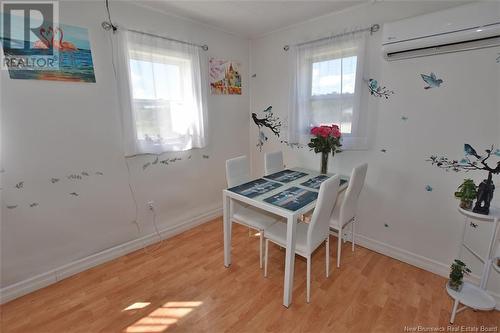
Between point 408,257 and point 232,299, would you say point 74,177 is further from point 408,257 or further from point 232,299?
point 408,257

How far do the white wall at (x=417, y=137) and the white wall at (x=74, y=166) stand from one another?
1846mm

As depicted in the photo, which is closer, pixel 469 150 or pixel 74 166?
pixel 469 150

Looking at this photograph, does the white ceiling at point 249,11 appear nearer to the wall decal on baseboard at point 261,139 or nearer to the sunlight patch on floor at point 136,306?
the wall decal on baseboard at point 261,139

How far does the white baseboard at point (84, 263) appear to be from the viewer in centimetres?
181

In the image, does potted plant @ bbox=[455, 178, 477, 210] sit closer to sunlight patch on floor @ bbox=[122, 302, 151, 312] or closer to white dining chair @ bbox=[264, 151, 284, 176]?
white dining chair @ bbox=[264, 151, 284, 176]

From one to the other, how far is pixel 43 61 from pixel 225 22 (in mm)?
1721

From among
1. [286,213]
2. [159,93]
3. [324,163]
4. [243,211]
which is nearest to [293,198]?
[286,213]

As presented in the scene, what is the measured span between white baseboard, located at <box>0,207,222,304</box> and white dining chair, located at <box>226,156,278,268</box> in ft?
3.03

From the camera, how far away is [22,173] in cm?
175

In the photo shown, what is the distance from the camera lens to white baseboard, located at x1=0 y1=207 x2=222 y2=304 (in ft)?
5.92

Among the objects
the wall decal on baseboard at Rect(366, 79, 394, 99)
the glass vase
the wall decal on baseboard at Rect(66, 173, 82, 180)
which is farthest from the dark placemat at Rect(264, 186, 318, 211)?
the wall decal on baseboard at Rect(66, 173, 82, 180)

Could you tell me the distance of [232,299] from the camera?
182 centimetres

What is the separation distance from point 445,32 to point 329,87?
0.94 m

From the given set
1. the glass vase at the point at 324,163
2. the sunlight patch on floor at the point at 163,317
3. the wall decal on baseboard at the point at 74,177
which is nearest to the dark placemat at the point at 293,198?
the glass vase at the point at 324,163
